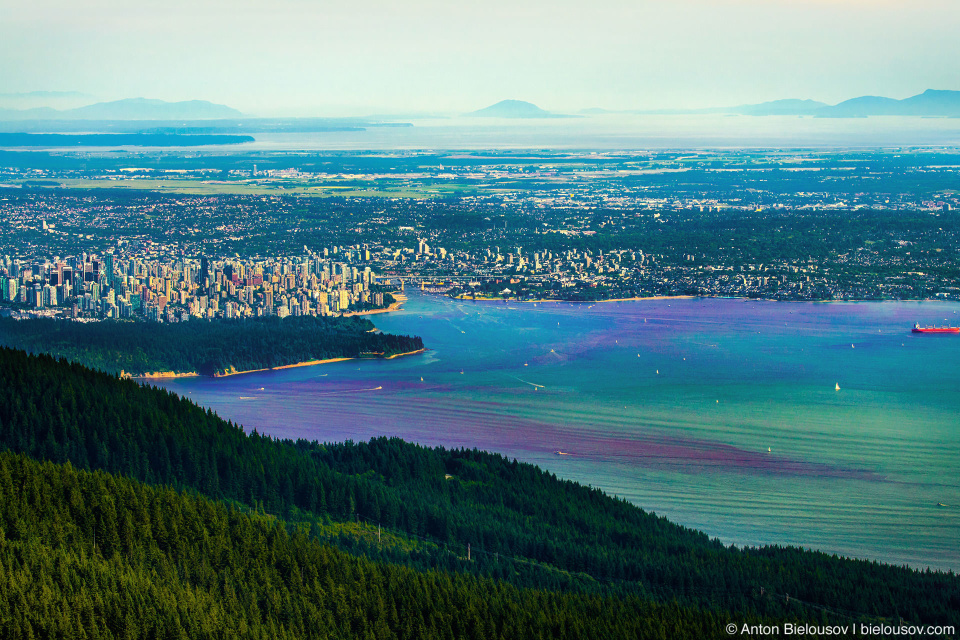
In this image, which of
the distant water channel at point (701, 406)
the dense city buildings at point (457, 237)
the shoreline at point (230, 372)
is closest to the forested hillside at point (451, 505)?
the distant water channel at point (701, 406)

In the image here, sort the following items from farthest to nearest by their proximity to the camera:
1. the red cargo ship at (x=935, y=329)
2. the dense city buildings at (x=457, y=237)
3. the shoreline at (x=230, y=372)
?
the dense city buildings at (x=457, y=237) → the red cargo ship at (x=935, y=329) → the shoreline at (x=230, y=372)

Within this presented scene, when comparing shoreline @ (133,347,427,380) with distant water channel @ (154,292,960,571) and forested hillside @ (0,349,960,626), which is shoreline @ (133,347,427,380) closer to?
distant water channel @ (154,292,960,571)

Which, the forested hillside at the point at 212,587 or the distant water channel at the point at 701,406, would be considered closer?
the forested hillside at the point at 212,587

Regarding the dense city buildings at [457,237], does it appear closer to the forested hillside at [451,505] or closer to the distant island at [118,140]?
the forested hillside at [451,505]

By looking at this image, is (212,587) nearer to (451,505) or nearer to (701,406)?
(451,505)

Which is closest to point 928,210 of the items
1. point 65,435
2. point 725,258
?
point 725,258

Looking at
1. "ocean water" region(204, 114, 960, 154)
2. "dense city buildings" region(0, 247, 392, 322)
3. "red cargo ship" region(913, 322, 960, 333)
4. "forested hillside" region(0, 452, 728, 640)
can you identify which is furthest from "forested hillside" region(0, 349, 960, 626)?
"ocean water" region(204, 114, 960, 154)
